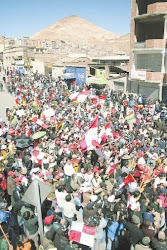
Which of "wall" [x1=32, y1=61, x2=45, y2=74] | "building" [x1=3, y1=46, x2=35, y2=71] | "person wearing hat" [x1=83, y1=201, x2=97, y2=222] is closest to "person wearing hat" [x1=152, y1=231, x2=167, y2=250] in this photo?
"person wearing hat" [x1=83, y1=201, x2=97, y2=222]

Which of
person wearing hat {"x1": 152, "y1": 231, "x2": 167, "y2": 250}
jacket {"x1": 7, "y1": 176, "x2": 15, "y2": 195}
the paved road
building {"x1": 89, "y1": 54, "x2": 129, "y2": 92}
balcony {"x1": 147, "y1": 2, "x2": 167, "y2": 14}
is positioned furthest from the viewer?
building {"x1": 89, "y1": 54, "x2": 129, "y2": 92}

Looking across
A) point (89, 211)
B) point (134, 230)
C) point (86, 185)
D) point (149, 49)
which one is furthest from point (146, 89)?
point (134, 230)

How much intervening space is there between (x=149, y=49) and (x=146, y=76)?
2544mm

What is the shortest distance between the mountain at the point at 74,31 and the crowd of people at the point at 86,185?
15106 centimetres

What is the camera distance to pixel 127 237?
5676 millimetres

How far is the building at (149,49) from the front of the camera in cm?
2309

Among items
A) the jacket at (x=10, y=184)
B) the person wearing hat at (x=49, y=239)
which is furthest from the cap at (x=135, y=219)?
the jacket at (x=10, y=184)

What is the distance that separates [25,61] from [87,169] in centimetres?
4964

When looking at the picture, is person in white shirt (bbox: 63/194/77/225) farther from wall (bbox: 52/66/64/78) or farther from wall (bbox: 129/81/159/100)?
wall (bbox: 52/66/64/78)

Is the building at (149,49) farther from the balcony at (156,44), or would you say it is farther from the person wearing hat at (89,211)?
the person wearing hat at (89,211)

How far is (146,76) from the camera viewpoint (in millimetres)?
23828

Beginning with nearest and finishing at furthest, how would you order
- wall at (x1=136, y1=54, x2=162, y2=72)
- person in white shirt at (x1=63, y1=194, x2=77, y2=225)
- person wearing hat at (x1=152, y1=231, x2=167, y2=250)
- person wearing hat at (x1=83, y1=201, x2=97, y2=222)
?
person wearing hat at (x1=152, y1=231, x2=167, y2=250) < person wearing hat at (x1=83, y1=201, x2=97, y2=222) < person in white shirt at (x1=63, y1=194, x2=77, y2=225) < wall at (x1=136, y1=54, x2=162, y2=72)

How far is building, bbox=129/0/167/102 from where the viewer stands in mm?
23094

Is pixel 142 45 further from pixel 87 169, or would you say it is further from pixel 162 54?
pixel 87 169
